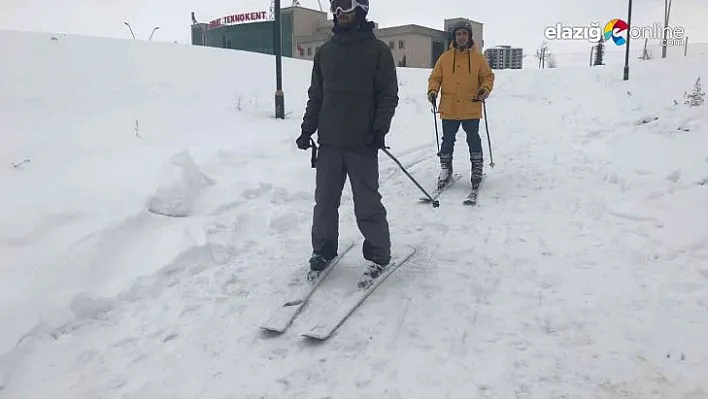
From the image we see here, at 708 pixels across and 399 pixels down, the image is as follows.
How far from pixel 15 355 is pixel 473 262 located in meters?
3.19

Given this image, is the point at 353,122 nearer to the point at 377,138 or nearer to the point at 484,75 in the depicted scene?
the point at 377,138

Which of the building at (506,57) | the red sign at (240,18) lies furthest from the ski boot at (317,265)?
the building at (506,57)

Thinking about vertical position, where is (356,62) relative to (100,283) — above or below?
above

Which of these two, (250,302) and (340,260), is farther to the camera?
(340,260)

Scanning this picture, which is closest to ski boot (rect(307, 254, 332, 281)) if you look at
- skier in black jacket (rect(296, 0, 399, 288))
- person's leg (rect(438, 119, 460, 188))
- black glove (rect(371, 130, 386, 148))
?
skier in black jacket (rect(296, 0, 399, 288))

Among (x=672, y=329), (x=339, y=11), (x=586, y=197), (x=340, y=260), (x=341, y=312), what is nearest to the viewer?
(x=672, y=329)

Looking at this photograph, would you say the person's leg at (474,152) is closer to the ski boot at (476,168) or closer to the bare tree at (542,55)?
the ski boot at (476,168)

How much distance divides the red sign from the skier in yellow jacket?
43398 millimetres

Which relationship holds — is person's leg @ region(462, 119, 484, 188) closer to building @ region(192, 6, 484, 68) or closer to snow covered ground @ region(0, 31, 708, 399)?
snow covered ground @ region(0, 31, 708, 399)

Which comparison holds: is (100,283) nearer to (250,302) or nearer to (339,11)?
(250,302)

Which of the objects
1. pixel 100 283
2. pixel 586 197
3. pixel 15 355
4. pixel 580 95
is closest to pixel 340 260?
pixel 100 283

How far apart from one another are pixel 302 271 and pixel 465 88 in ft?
11.5

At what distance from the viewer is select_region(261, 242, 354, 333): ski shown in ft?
11.6

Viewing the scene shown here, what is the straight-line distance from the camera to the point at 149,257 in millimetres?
4422
